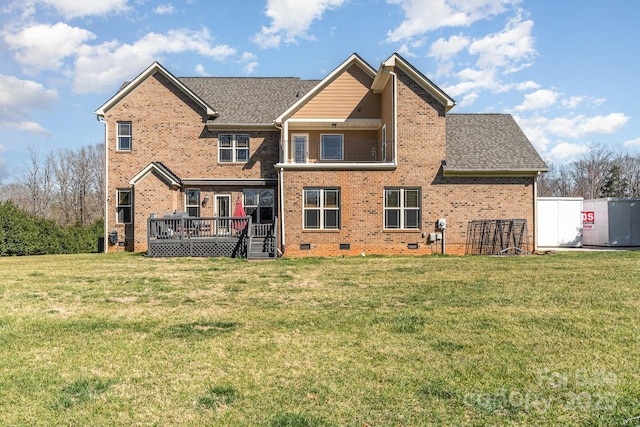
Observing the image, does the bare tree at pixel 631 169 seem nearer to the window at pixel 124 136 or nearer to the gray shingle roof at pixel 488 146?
the gray shingle roof at pixel 488 146

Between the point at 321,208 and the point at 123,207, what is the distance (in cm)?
1092

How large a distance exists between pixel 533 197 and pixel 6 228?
987 inches

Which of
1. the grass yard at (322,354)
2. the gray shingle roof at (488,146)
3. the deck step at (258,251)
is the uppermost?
the gray shingle roof at (488,146)

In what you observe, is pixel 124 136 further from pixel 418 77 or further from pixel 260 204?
pixel 418 77

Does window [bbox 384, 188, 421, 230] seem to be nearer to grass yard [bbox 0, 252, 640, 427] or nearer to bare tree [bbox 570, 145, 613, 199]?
grass yard [bbox 0, 252, 640, 427]

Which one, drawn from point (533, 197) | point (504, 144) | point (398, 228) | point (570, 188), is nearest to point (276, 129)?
point (398, 228)

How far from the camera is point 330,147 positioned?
2155 cm

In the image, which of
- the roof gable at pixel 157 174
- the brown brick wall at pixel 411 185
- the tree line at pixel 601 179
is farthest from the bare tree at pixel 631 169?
the roof gable at pixel 157 174

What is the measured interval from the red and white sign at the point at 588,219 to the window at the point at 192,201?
68.2 feet

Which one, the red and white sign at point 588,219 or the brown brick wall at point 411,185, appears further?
the red and white sign at point 588,219

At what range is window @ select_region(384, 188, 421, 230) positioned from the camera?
1814 cm

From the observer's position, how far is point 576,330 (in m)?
5.96

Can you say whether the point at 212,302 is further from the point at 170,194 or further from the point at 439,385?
the point at 170,194

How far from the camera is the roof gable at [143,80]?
21.6 m
